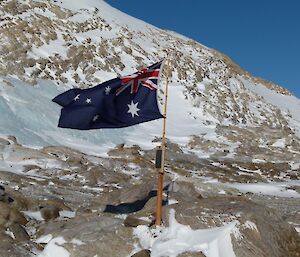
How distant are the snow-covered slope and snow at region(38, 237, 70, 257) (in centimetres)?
2964

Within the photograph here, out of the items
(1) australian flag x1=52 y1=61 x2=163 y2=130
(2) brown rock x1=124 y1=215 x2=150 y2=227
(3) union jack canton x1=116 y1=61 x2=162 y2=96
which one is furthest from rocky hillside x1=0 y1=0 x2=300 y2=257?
(3) union jack canton x1=116 y1=61 x2=162 y2=96

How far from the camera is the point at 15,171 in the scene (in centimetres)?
3052

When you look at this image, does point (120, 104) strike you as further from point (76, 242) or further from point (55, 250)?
point (55, 250)

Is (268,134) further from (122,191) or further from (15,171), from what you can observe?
(122,191)

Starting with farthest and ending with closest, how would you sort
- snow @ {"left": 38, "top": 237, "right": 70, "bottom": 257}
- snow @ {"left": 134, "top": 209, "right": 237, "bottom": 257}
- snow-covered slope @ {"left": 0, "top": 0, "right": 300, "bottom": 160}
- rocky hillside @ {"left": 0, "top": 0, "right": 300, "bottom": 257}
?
snow-covered slope @ {"left": 0, "top": 0, "right": 300, "bottom": 160} → rocky hillside @ {"left": 0, "top": 0, "right": 300, "bottom": 257} → snow @ {"left": 38, "top": 237, "right": 70, "bottom": 257} → snow @ {"left": 134, "top": 209, "right": 237, "bottom": 257}

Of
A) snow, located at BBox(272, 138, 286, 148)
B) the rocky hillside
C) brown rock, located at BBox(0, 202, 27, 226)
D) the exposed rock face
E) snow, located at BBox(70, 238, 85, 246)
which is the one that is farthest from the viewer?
snow, located at BBox(272, 138, 286, 148)

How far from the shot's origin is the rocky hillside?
11.3 metres

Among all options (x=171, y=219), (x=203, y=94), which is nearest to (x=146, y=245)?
(x=171, y=219)

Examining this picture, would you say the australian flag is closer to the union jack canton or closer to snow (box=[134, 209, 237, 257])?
the union jack canton

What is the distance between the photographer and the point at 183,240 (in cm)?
1088

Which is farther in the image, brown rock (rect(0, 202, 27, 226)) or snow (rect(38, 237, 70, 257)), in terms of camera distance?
brown rock (rect(0, 202, 27, 226))

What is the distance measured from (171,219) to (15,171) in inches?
816

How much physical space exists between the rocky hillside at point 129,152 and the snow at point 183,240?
1.4 inches

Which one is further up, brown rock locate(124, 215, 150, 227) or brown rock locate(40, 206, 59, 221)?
brown rock locate(124, 215, 150, 227)
